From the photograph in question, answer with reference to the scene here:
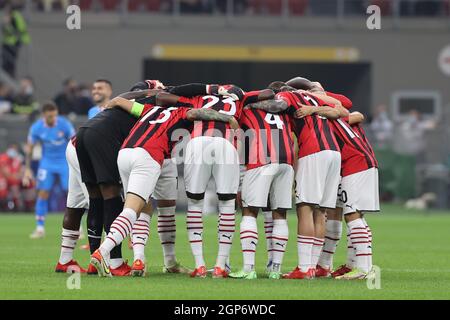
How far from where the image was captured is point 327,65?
38.8m

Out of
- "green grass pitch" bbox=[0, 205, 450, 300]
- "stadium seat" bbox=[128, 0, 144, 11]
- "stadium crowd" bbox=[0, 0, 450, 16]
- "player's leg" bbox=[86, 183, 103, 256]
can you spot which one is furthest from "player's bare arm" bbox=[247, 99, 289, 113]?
"stadium seat" bbox=[128, 0, 144, 11]

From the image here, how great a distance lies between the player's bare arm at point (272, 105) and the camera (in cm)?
1236

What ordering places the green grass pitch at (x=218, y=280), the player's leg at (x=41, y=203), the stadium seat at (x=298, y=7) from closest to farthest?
the green grass pitch at (x=218, y=280) → the player's leg at (x=41, y=203) → the stadium seat at (x=298, y=7)

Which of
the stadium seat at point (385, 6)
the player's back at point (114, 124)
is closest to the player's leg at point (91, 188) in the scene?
the player's back at point (114, 124)

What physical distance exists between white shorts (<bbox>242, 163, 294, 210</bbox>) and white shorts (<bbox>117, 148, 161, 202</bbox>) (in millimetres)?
948

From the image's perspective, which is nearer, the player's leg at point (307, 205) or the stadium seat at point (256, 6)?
the player's leg at point (307, 205)

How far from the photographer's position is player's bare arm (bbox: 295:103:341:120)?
12.5 m

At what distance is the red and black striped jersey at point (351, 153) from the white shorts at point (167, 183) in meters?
1.80

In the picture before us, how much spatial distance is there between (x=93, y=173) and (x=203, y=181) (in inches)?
51.2

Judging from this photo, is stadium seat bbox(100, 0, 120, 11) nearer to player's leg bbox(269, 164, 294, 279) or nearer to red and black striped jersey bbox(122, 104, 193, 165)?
red and black striped jersey bbox(122, 104, 193, 165)

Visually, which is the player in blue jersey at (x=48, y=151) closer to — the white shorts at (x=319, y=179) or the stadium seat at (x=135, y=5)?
the white shorts at (x=319, y=179)

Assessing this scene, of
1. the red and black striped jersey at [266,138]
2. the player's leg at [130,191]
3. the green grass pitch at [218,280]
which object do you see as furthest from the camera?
the red and black striped jersey at [266,138]

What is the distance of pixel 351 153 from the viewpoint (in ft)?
41.8
